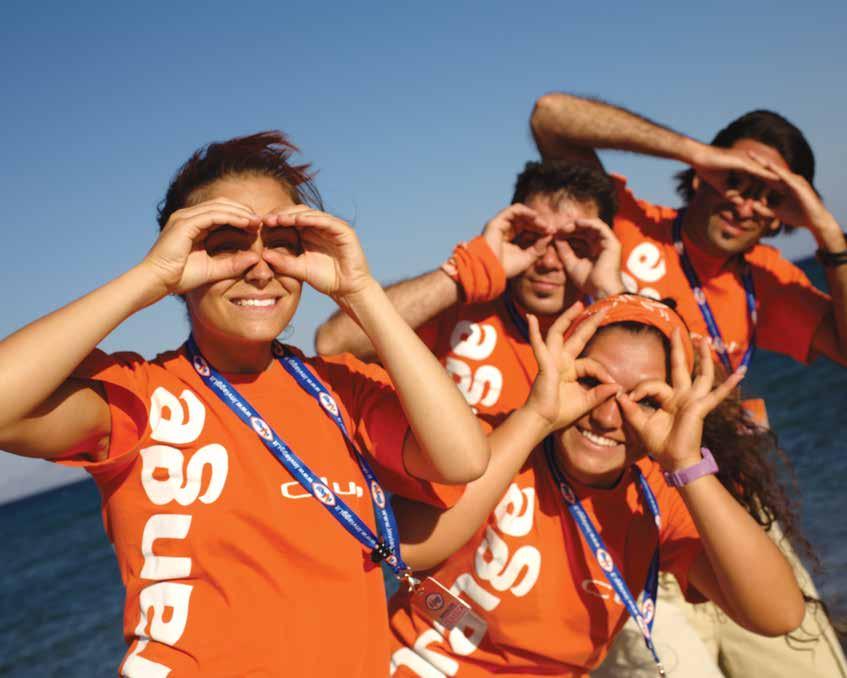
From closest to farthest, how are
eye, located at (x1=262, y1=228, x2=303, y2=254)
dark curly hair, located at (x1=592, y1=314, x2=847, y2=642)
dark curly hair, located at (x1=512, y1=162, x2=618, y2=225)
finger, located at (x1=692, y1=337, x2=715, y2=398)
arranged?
1. eye, located at (x1=262, y1=228, x2=303, y2=254)
2. finger, located at (x1=692, y1=337, x2=715, y2=398)
3. dark curly hair, located at (x1=592, y1=314, x2=847, y2=642)
4. dark curly hair, located at (x1=512, y1=162, x2=618, y2=225)

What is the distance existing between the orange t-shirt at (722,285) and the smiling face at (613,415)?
5.05ft

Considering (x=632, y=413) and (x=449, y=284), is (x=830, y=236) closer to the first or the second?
(x=449, y=284)

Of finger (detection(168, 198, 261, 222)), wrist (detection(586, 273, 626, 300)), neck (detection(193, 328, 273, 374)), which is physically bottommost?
neck (detection(193, 328, 273, 374))

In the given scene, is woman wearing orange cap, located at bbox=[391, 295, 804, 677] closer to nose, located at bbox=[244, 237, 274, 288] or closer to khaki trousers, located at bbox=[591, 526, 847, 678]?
nose, located at bbox=[244, 237, 274, 288]

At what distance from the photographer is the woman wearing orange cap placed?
2648 mm

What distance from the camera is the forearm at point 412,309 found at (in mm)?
3809

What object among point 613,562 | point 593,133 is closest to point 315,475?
point 613,562

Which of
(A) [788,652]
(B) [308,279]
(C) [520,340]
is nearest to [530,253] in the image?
(C) [520,340]

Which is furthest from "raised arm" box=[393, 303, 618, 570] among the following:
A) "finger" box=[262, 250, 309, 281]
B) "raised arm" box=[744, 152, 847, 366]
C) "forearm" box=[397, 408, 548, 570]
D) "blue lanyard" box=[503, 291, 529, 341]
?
"raised arm" box=[744, 152, 847, 366]

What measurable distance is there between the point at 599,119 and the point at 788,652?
3.38m

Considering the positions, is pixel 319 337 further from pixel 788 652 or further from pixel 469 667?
pixel 788 652

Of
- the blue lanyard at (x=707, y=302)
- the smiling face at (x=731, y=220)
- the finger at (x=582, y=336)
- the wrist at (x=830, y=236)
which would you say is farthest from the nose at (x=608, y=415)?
the wrist at (x=830, y=236)

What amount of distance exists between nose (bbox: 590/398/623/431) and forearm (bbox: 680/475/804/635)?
0.34 meters

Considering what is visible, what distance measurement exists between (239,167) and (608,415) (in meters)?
1.60
